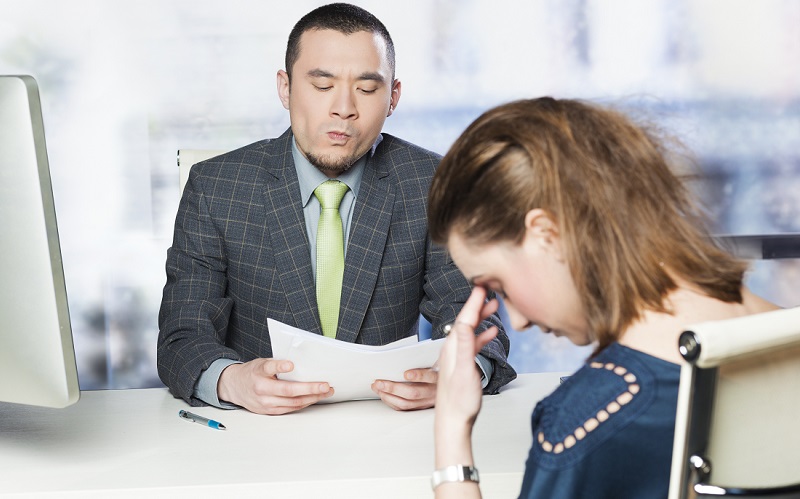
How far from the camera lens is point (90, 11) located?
3.60m

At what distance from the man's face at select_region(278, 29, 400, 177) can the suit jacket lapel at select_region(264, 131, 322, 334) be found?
4.1 inches

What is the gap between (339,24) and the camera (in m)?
2.07

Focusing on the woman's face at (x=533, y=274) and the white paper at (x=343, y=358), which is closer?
the woman's face at (x=533, y=274)

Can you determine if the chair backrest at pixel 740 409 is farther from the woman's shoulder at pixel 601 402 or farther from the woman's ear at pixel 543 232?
the woman's ear at pixel 543 232

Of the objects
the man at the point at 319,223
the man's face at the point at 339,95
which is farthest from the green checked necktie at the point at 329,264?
the man's face at the point at 339,95

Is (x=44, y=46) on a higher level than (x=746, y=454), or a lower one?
higher

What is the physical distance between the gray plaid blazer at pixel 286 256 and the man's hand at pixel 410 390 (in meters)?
0.36

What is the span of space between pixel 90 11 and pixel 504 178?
3.01 meters

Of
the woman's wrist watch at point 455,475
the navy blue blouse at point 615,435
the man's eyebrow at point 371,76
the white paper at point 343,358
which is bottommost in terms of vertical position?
the white paper at point 343,358

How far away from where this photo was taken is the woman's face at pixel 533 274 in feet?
3.38

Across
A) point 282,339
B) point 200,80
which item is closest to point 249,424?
point 282,339

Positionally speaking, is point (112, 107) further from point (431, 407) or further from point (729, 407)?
point (729, 407)

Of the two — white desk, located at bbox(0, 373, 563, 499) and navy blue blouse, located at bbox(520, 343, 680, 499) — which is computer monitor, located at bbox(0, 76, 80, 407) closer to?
white desk, located at bbox(0, 373, 563, 499)

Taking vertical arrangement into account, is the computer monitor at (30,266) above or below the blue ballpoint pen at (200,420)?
above
